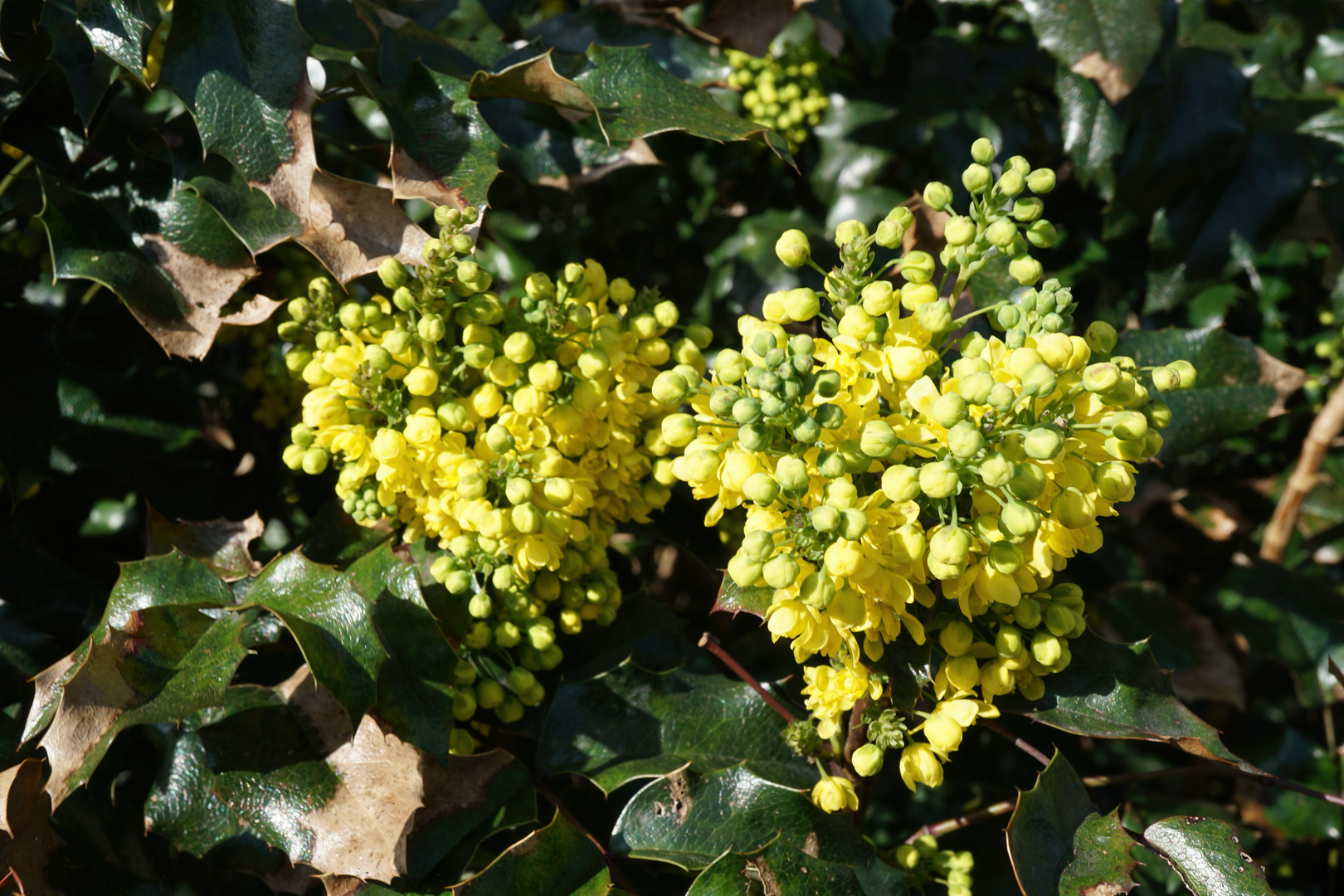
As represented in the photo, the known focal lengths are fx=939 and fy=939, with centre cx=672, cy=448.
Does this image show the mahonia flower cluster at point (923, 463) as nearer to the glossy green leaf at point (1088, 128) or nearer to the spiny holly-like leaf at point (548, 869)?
the spiny holly-like leaf at point (548, 869)

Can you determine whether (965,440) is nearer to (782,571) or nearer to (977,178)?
(782,571)

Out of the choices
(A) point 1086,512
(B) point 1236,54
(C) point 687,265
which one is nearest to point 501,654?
(A) point 1086,512

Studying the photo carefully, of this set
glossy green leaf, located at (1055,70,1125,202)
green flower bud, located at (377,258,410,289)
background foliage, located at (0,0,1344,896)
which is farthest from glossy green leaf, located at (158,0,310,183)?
glossy green leaf, located at (1055,70,1125,202)

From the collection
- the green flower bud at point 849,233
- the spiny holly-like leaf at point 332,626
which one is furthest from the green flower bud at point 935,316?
the spiny holly-like leaf at point 332,626

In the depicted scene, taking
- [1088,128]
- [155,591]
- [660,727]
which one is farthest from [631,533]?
[1088,128]

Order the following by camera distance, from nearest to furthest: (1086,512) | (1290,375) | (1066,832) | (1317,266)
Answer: (1086,512) < (1066,832) < (1290,375) < (1317,266)

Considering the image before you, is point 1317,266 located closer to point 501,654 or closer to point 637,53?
point 637,53
